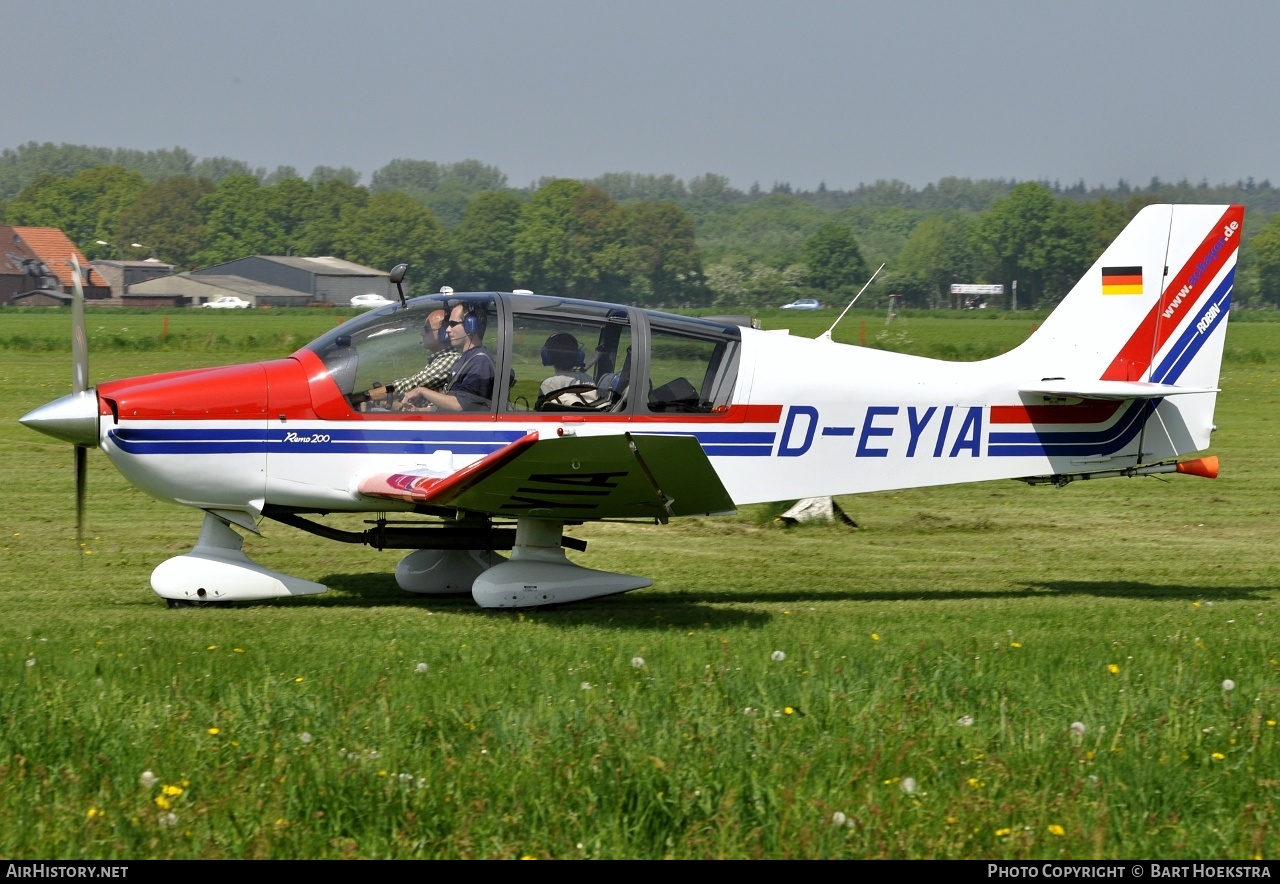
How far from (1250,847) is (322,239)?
86.7 metres

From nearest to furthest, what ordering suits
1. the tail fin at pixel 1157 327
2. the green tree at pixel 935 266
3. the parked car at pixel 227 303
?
the tail fin at pixel 1157 327 < the green tree at pixel 935 266 < the parked car at pixel 227 303

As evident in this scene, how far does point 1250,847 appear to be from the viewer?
158 inches

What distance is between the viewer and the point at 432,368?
27.1 feet

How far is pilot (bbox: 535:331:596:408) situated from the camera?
833 cm

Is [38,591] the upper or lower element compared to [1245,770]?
lower

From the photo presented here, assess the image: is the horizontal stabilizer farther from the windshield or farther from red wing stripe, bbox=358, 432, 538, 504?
the windshield

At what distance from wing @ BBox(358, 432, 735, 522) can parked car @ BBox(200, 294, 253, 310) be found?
67416 mm

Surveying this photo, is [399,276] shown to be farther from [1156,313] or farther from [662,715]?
[1156,313]

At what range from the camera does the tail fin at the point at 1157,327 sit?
9.06 metres

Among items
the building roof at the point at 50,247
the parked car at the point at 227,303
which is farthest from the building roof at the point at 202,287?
the building roof at the point at 50,247

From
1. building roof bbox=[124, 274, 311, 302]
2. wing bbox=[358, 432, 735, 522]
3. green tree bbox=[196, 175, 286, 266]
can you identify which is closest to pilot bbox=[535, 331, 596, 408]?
wing bbox=[358, 432, 735, 522]

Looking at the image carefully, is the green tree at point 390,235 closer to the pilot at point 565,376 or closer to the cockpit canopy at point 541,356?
the cockpit canopy at point 541,356
